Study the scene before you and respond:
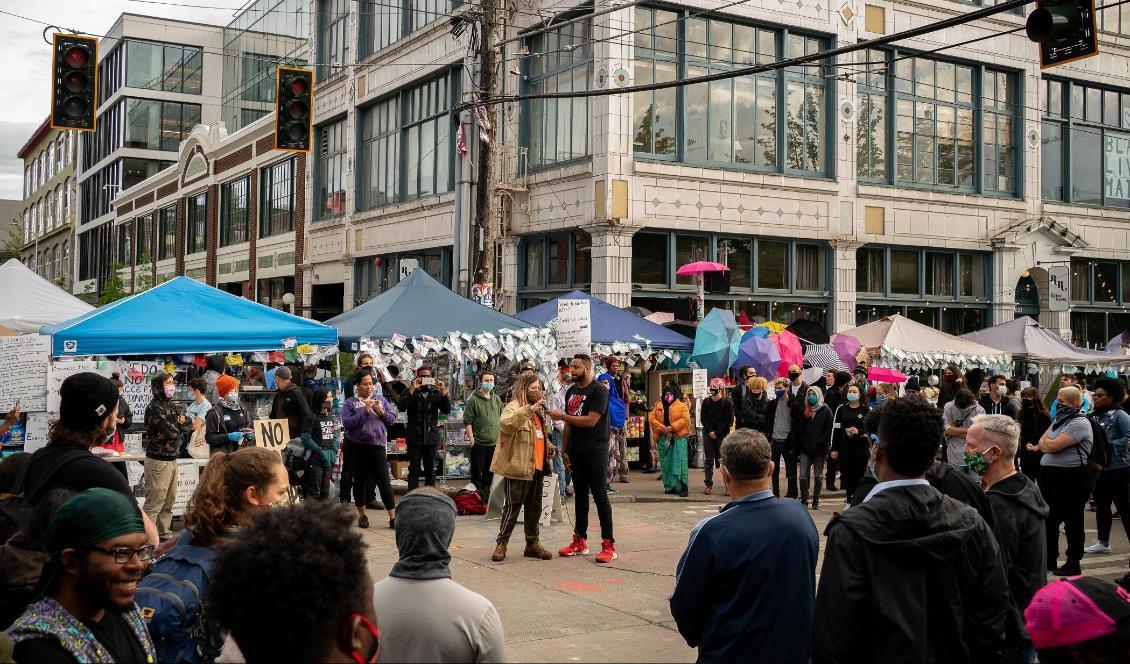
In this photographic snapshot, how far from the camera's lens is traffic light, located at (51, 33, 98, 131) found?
12.4m

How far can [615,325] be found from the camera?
59.4 feet

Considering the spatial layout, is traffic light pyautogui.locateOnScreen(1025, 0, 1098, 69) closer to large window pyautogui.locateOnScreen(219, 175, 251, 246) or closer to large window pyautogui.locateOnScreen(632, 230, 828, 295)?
large window pyautogui.locateOnScreen(632, 230, 828, 295)

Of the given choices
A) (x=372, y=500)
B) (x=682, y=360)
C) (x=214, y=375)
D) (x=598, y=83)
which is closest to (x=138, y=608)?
(x=372, y=500)

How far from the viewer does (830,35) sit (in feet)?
81.8

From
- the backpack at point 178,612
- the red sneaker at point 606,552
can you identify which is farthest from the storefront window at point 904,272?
the backpack at point 178,612

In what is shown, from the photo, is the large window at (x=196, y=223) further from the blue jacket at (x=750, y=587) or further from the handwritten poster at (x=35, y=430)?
the blue jacket at (x=750, y=587)

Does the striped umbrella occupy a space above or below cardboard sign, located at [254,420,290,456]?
above

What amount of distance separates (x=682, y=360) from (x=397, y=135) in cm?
1369

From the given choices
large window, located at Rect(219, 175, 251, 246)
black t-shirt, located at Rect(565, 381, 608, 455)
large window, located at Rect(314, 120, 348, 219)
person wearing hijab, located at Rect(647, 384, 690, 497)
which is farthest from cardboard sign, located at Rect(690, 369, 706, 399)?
large window, located at Rect(219, 175, 251, 246)

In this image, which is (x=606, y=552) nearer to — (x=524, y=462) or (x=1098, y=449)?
(x=524, y=462)

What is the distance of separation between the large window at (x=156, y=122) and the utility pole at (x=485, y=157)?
149ft

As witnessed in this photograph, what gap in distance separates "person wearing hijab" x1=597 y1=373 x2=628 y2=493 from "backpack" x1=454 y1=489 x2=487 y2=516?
6.51 ft

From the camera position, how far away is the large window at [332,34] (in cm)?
3225

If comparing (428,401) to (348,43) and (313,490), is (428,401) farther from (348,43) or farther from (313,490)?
(348,43)
